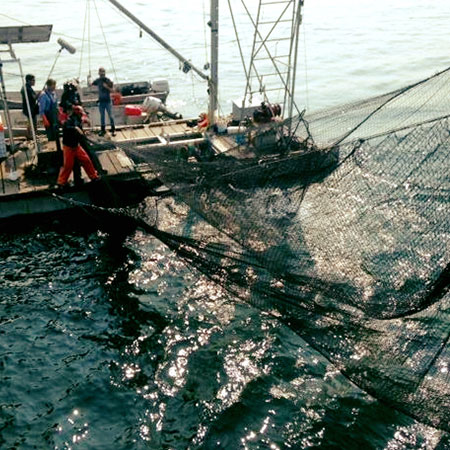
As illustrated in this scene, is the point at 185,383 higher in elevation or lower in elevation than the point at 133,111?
lower

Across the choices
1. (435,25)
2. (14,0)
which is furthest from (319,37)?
(14,0)

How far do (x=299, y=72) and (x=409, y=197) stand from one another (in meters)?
21.8

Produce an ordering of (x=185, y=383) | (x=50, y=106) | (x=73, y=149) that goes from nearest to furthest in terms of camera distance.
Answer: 1. (x=185, y=383)
2. (x=73, y=149)
3. (x=50, y=106)

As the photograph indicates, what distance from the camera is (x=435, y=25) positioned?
40.8m

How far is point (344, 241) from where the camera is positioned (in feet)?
35.3

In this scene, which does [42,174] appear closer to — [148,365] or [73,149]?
[73,149]

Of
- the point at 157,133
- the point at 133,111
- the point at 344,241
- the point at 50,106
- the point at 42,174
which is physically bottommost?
the point at 344,241

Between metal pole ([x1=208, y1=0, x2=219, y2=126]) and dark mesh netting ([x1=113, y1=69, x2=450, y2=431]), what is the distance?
325 cm

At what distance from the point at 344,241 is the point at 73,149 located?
6758 mm

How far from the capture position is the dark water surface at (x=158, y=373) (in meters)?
8.54

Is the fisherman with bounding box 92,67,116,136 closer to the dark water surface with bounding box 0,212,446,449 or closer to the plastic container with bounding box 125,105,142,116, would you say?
the plastic container with bounding box 125,105,142,116

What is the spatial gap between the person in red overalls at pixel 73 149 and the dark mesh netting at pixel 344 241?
1.92 m

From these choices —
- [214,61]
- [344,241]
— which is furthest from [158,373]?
[214,61]

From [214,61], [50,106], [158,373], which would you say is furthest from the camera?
[214,61]
